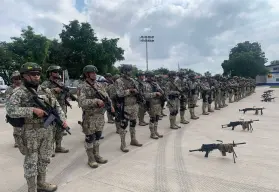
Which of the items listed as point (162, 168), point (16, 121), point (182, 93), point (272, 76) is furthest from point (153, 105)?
point (272, 76)

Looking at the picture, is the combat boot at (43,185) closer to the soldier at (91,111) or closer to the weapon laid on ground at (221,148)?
the soldier at (91,111)

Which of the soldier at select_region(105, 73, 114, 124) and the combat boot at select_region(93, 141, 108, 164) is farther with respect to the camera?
the soldier at select_region(105, 73, 114, 124)

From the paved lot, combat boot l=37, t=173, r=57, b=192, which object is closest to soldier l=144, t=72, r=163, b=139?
the paved lot

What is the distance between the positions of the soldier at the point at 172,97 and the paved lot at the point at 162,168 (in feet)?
3.68

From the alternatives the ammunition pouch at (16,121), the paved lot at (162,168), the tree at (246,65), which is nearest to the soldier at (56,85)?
the paved lot at (162,168)

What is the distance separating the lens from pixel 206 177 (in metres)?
4.07

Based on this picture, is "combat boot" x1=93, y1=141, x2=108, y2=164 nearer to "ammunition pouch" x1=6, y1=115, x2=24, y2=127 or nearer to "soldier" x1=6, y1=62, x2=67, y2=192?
"soldier" x1=6, y1=62, x2=67, y2=192

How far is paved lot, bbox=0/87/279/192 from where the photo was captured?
377 cm

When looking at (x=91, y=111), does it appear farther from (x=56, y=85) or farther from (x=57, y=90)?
(x=56, y=85)

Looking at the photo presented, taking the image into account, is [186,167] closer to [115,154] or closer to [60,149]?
[115,154]

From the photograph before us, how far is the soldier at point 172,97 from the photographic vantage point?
7.81 meters

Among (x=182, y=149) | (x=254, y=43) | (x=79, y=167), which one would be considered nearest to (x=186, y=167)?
(x=182, y=149)

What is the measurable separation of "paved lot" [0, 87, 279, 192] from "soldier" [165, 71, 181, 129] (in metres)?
1.12

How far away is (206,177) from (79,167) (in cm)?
227
